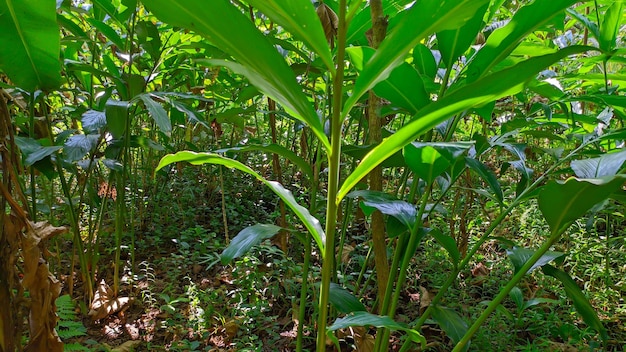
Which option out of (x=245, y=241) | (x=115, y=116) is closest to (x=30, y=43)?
(x=115, y=116)

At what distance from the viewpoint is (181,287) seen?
204 centimetres

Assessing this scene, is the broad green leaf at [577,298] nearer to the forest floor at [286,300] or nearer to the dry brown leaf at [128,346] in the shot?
the forest floor at [286,300]

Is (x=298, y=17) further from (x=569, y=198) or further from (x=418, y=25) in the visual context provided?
(x=569, y=198)

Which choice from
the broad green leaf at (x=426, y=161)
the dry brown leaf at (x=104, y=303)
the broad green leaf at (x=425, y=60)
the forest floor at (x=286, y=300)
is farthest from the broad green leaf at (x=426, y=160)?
the dry brown leaf at (x=104, y=303)

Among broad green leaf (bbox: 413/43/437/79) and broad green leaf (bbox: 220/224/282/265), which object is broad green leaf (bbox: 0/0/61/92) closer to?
broad green leaf (bbox: 220/224/282/265)

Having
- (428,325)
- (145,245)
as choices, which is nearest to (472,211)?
(428,325)

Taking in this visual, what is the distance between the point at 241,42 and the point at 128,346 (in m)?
1.35

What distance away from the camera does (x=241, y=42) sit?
1.80 ft

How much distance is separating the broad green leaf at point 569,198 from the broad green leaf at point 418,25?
12.0 inches

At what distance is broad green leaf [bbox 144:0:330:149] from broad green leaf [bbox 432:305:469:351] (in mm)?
578

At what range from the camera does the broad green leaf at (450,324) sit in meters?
0.93

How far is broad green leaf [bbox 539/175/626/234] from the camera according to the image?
0.68 m

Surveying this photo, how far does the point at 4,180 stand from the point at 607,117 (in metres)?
1.52

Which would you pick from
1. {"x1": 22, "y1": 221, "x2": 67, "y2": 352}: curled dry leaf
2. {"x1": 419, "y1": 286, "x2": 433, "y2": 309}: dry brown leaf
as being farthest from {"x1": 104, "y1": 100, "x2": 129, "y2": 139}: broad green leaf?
{"x1": 419, "y1": 286, "x2": 433, "y2": 309}: dry brown leaf
